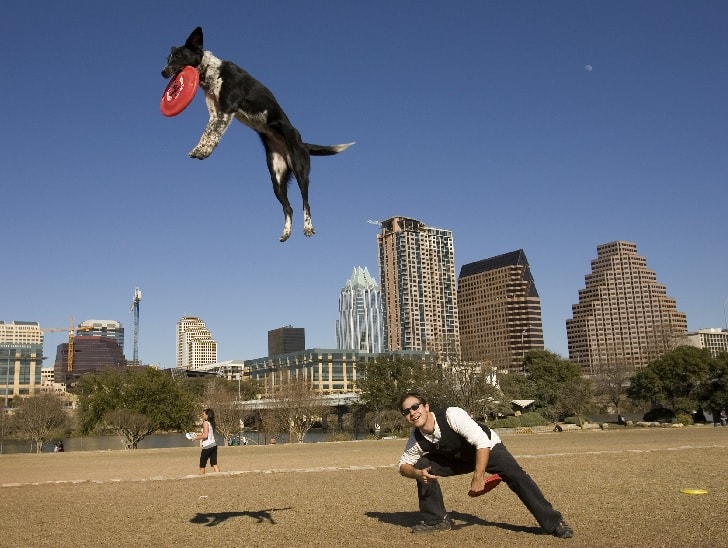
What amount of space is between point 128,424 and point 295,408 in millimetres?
14293

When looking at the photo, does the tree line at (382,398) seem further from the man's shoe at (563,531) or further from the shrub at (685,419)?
the man's shoe at (563,531)

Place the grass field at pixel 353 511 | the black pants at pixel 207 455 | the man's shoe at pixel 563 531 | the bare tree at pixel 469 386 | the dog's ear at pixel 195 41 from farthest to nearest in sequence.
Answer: the bare tree at pixel 469 386
the black pants at pixel 207 455
the grass field at pixel 353 511
the man's shoe at pixel 563 531
the dog's ear at pixel 195 41

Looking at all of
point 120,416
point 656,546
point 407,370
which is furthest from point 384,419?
point 656,546

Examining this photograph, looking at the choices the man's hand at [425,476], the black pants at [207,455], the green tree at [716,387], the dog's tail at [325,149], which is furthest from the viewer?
the green tree at [716,387]

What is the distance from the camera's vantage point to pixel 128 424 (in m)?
54.8

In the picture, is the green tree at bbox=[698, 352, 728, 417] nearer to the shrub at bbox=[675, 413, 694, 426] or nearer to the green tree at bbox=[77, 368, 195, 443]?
the shrub at bbox=[675, 413, 694, 426]

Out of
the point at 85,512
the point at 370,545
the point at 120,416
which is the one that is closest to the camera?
the point at 370,545

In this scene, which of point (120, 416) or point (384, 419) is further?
point (384, 419)

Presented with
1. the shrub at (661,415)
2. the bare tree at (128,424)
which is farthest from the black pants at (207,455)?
the shrub at (661,415)

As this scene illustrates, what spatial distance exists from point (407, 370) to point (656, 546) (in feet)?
184

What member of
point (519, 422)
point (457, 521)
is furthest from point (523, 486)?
point (519, 422)

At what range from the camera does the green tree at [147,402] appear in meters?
58.6

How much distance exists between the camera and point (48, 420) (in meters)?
66.8

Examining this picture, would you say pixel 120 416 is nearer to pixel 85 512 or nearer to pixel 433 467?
pixel 85 512
